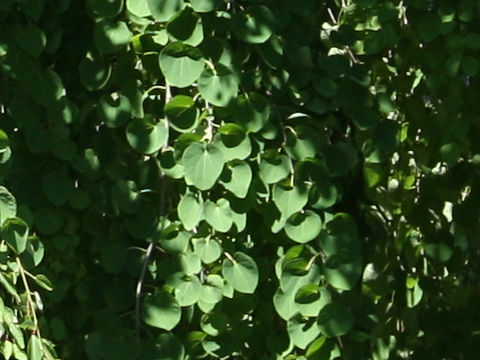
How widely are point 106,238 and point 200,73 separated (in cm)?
33

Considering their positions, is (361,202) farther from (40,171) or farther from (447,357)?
(40,171)

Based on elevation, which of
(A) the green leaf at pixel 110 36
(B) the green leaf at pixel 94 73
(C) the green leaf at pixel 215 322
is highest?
(A) the green leaf at pixel 110 36

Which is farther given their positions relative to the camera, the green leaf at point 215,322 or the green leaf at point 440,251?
the green leaf at point 440,251

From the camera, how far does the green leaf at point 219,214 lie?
164 cm

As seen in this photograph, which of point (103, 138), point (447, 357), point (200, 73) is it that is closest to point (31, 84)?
point (103, 138)

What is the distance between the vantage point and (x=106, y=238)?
1779 millimetres

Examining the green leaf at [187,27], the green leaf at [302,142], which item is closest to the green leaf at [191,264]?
the green leaf at [302,142]

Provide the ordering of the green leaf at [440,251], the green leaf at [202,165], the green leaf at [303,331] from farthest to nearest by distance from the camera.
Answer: the green leaf at [440,251]
the green leaf at [303,331]
the green leaf at [202,165]

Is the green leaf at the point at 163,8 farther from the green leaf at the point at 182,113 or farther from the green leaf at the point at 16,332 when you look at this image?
the green leaf at the point at 16,332

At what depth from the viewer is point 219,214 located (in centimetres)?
166

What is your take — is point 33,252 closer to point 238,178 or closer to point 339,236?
point 238,178

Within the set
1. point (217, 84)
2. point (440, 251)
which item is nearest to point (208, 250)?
point (217, 84)

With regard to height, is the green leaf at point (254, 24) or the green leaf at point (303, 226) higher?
the green leaf at point (254, 24)

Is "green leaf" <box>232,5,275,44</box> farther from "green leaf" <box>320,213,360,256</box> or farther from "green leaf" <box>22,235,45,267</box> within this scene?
"green leaf" <box>22,235,45,267</box>
